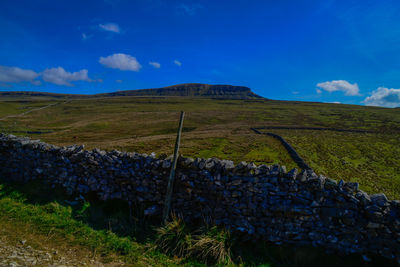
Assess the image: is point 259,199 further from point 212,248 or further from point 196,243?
point 196,243

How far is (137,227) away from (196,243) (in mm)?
2291

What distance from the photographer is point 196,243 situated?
5977 mm

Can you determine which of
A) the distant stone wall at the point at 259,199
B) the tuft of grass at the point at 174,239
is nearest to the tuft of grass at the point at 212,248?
the tuft of grass at the point at 174,239

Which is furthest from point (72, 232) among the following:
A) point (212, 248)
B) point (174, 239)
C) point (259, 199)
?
point (259, 199)

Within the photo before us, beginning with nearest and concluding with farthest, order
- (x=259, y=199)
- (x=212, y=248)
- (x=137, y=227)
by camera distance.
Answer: (x=212, y=248) < (x=259, y=199) < (x=137, y=227)

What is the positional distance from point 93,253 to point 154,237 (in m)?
→ 1.77

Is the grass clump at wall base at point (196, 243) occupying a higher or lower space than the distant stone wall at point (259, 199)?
lower

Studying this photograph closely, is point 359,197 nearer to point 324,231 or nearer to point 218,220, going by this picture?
point 324,231

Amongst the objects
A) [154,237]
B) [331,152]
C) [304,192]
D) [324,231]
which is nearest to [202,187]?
[154,237]

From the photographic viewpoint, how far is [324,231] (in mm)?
6402

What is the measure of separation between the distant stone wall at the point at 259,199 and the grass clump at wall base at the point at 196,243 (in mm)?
529

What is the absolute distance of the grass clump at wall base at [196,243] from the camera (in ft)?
19.3

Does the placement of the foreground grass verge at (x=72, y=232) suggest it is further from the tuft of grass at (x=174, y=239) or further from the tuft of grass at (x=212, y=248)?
the tuft of grass at (x=212, y=248)

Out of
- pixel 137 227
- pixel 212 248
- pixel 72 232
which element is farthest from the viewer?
pixel 137 227
